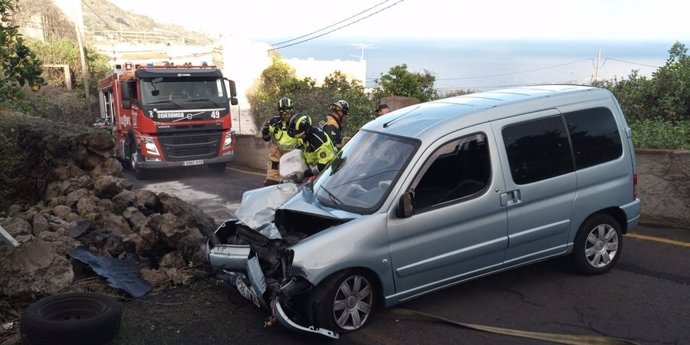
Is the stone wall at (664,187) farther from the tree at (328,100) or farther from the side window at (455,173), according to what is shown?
the tree at (328,100)

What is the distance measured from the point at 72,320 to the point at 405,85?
475 inches

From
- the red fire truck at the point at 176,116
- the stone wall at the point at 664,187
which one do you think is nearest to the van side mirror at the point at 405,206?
the stone wall at the point at 664,187

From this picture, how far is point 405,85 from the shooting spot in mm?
15523

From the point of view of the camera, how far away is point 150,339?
4789 mm

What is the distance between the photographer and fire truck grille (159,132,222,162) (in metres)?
14.8

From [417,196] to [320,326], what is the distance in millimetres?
1302

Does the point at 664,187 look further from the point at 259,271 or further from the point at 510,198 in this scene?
the point at 259,271

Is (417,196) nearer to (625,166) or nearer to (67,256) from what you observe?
(625,166)

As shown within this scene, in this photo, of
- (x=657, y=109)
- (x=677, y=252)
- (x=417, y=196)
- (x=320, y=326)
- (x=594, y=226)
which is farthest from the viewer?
(x=657, y=109)

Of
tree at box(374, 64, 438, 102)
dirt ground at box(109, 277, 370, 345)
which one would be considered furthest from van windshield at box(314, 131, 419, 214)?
tree at box(374, 64, 438, 102)

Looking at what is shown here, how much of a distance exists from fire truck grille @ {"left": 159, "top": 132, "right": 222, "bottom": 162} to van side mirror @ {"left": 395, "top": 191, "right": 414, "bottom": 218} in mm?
11131

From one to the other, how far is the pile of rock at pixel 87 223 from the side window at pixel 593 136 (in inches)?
152

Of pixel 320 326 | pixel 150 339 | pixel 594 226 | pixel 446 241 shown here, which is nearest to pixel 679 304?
pixel 594 226

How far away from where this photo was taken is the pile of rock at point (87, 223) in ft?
17.9
